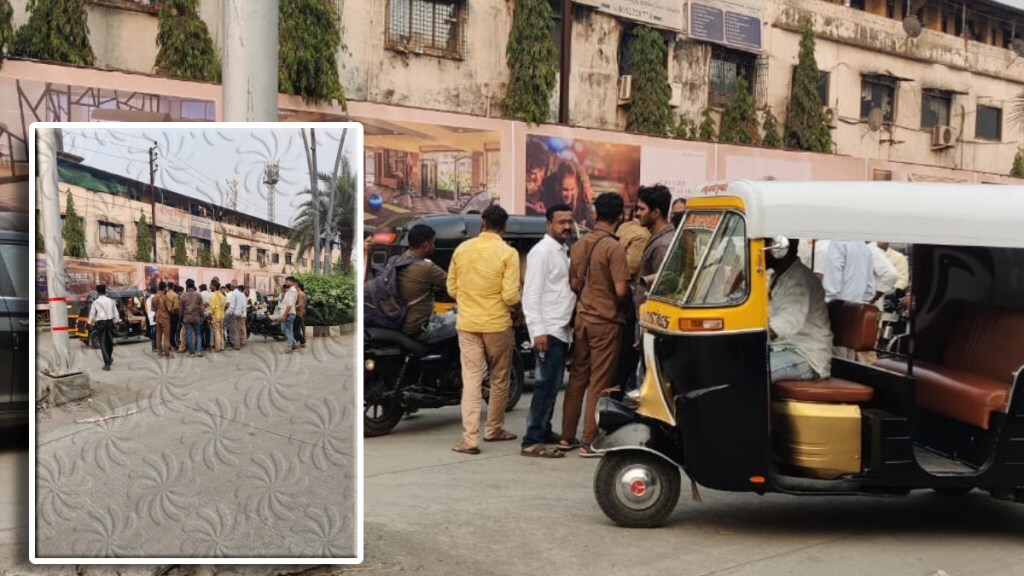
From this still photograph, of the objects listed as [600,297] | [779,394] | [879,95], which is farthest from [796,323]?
[879,95]

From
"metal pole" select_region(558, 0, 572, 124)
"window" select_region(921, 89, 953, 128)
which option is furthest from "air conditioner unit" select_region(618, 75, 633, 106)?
"window" select_region(921, 89, 953, 128)

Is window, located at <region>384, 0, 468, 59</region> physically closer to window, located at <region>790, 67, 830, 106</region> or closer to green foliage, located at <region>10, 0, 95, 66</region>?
green foliage, located at <region>10, 0, 95, 66</region>

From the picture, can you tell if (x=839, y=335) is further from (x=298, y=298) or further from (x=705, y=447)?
(x=298, y=298)

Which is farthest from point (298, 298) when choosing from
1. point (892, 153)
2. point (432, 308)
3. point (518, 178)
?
point (892, 153)

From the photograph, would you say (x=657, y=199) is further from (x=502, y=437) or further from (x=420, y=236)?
(x=502, y=437)

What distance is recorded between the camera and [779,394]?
19.3ft

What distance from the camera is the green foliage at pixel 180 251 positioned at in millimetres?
3941

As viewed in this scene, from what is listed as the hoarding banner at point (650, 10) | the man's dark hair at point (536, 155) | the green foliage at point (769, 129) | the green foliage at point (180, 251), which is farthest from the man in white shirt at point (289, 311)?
the green foliage at point (769, 129)

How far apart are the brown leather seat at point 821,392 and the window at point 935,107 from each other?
23.5m

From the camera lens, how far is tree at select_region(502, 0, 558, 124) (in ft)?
62.8

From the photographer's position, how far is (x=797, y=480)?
586 cm

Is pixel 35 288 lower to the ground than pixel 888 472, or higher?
higher

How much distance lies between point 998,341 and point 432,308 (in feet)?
14.1

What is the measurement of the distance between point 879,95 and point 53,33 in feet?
62.7
